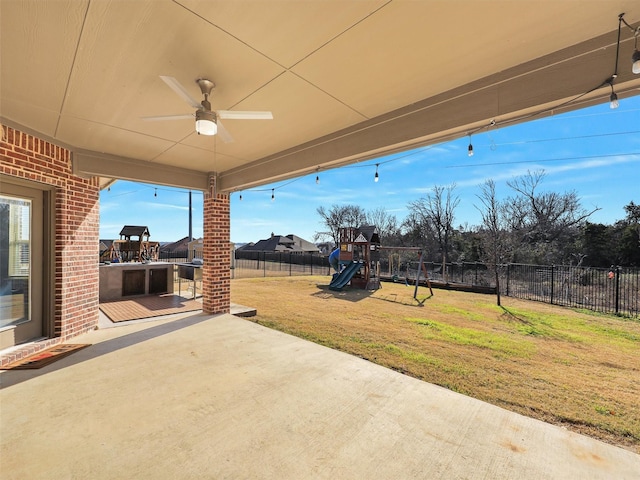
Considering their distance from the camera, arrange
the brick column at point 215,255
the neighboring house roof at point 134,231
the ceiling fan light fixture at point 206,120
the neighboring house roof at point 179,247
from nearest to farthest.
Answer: the ceiling fan light fixture at point 206,120 < the brick column at point 215,255 < the neighboring house roof at point 134,231 < the neighboring house roof at point 179,247

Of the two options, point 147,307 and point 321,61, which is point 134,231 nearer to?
point 147,307

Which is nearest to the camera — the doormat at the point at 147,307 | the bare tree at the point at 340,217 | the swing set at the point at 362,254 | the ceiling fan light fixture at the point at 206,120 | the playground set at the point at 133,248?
the ceiling fan light fixture at the point at 206,120

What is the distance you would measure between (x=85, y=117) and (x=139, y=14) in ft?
6.96

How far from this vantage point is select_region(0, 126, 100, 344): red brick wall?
3361 mm

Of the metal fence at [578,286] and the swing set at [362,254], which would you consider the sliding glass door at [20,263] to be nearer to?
the swing set at [362,254]

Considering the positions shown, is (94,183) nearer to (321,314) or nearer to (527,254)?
(321,314)

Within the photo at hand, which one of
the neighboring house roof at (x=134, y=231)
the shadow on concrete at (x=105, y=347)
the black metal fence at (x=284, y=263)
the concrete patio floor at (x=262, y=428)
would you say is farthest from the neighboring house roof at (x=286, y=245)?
the concrete patio floor at (x=262, y=428)

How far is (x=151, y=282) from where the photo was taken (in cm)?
755

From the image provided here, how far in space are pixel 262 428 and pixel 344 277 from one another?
31.4 feet

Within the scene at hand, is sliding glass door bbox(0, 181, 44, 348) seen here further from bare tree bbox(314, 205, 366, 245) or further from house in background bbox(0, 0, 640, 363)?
bare tree bbox(314, 205, 366, 245)

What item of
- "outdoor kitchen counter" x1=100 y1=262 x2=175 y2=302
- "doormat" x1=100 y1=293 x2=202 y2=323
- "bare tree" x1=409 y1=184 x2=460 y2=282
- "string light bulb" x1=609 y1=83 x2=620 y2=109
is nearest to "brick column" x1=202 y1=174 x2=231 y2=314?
"doormat" x1=100 y1=293 x2=202 y2=323

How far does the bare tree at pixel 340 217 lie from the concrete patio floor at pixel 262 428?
2677 cm

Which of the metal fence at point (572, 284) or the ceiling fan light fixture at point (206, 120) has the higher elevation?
the ceiling fan light fixture at point (206, 120)

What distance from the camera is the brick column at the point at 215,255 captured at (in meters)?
5.57
